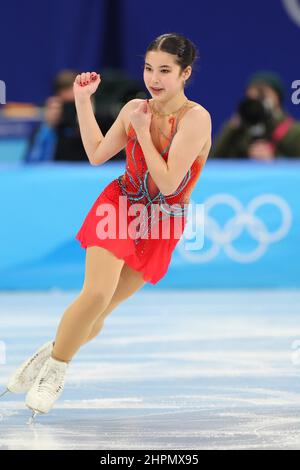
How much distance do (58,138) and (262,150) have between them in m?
1.55

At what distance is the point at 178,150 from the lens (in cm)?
432

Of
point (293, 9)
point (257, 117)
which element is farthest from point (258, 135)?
point (293, 9)

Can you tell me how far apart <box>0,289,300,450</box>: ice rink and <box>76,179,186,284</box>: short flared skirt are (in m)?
0.60

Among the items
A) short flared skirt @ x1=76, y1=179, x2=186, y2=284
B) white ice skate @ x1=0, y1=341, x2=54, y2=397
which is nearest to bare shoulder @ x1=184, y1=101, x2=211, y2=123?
short flared skirt @ x1=76, y1=179, x2=186, y2=284

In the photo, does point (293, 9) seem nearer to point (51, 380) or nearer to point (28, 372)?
point (28, 372)

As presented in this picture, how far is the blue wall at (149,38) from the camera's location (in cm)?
1328

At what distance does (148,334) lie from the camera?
20.6ft

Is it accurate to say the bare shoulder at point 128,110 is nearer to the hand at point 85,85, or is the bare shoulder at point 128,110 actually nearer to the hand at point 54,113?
the hand at point 85,85

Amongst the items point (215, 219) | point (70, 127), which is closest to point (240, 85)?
point (70, 127)

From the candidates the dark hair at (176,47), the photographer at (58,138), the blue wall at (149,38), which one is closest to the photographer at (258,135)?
the photographer at (58,138)

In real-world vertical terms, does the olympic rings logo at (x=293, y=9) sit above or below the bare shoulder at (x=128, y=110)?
above

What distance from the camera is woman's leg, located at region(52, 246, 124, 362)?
4.35 metres

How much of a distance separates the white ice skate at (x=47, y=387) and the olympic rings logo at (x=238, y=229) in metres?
3.07
